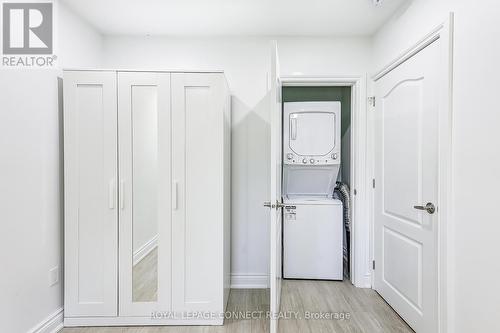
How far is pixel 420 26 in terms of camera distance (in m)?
1.92

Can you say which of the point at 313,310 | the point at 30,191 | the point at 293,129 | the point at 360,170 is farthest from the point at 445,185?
the point at 30,191

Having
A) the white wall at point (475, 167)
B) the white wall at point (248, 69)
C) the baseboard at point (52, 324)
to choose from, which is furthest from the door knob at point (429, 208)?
the baseboard at point (52, 324)

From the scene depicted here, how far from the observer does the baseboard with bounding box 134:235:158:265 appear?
6.83ft

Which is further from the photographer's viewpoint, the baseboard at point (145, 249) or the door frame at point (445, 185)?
the baseboard at point (145, 249)

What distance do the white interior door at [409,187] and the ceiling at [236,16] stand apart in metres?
0.55

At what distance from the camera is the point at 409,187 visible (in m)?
2.05

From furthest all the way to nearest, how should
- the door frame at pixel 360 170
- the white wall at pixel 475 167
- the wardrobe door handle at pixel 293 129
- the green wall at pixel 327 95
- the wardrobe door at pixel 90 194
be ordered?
the green wall at pixel 327 95 < the wardrobe door handle at pixel 293 129 < the door frame at pixel 360 170 < the wardrobe door at pixel 90 194 < the white wall at pixel 475 167

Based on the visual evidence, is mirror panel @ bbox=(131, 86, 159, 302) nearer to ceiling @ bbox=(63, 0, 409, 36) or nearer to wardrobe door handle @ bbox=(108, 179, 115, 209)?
wardrobe door handle @ bbox=(108, 179, 115, 209)

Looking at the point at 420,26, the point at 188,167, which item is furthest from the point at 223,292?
the point at 420,26

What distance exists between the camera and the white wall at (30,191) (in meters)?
1.64

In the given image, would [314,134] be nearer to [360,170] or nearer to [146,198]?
[360,170]

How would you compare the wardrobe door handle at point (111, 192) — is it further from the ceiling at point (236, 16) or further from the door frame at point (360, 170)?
the door frame at point (360, 170)

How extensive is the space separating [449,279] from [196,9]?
8.48 ft

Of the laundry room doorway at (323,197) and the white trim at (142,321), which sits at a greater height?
the laundry room doorway at (323,197)
